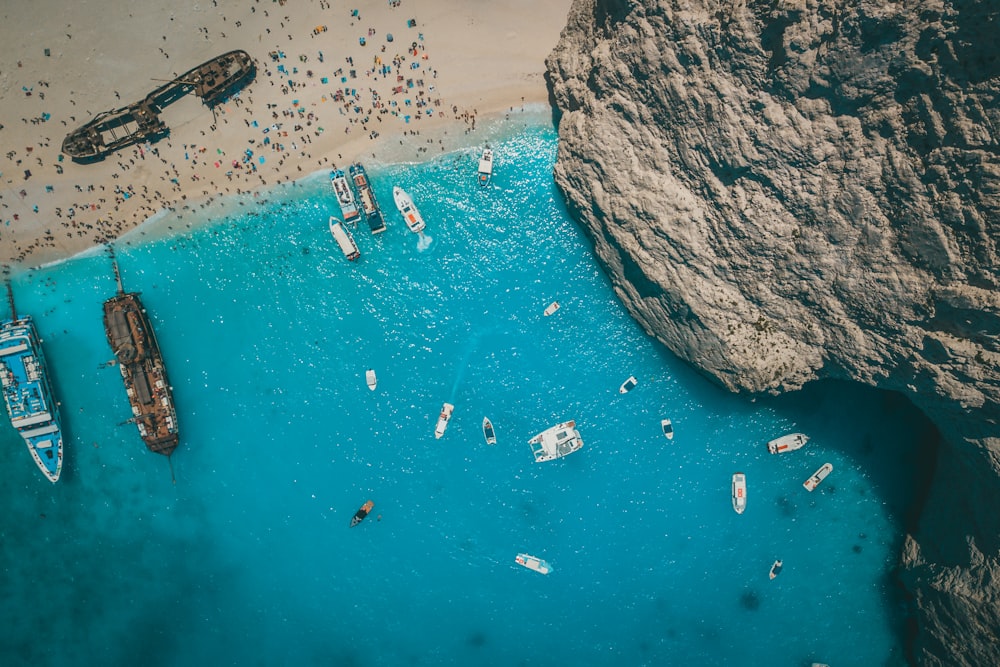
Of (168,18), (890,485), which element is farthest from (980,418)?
(168,18)

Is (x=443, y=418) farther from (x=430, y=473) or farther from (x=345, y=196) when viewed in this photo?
(x=345, y=196)

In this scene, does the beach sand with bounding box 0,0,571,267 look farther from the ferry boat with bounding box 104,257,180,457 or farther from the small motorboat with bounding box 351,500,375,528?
the small motorboat with bounding box 351,500,375,528

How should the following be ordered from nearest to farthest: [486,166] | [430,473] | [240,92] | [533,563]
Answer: [240,92]
[486,166]
[430,473]
[533,563]

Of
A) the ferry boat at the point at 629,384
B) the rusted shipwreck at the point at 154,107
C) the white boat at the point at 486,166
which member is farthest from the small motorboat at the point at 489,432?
the rusted shipwreck at the point at 154,107

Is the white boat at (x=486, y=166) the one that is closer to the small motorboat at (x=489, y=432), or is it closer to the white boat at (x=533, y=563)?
the small motorboat at (x=489, y=432)

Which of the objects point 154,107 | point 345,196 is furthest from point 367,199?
point 154,107

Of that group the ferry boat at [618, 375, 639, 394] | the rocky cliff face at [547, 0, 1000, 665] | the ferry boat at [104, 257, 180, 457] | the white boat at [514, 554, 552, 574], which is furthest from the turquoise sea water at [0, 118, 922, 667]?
the rocky cliff face at [547, 0, 1000, 665]
